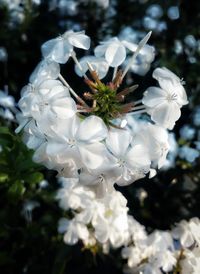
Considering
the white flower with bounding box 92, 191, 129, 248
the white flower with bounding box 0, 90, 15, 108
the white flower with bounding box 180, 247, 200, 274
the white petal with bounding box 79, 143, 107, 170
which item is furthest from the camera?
the white flower with bounding box 0, 90, 15, 108

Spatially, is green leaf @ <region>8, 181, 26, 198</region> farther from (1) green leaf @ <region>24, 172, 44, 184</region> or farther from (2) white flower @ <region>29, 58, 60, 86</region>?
(2) white flower @ <region>29, 58, 60, 86</region>

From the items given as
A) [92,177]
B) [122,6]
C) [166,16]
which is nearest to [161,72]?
[92,177]

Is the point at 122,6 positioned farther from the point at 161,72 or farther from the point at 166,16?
the point at 161,72

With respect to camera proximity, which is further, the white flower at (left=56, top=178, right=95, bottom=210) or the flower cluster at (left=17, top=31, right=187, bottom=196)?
the white flower at (left=56, top=178, right=95, bottom=210)

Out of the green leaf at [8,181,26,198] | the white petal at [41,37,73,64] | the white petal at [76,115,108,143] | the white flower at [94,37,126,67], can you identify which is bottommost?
the green leaf at [8,181,26,198]

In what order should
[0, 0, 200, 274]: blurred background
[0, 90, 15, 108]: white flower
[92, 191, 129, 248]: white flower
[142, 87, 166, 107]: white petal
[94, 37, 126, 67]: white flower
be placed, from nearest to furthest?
1. [142, 87, 166, 107]: white petal
2. [94, 37, 126, 67]: white flower
3. [92, 191, 129, 248]: white flower
4. [0, 0, 200, 274]: blurred background
5. [0, 90, 15, 108]: white flower

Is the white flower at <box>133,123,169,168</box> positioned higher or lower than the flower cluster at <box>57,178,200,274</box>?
higher

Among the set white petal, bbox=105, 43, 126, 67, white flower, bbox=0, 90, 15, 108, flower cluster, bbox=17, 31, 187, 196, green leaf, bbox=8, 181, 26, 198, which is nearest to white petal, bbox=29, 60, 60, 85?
flower cluster, bbox=17, 31, 187, 196

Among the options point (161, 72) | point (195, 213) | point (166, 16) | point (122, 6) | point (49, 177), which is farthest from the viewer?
point (122, 6)
